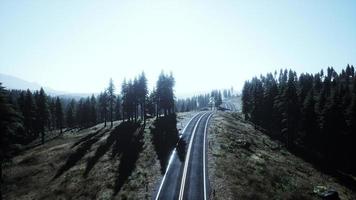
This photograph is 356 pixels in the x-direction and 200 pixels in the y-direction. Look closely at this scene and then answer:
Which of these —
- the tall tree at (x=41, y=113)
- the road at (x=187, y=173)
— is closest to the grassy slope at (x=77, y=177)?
the road at (x=187, y=173)

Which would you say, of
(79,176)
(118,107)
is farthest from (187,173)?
(118,107)

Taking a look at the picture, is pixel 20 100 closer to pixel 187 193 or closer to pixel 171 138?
pixel 171 138

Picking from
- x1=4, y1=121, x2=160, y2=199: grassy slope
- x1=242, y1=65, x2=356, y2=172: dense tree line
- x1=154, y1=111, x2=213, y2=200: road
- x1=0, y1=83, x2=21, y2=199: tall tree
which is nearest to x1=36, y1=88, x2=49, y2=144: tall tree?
x1=4, y1=121, x2=160, y2=199: grassy slope

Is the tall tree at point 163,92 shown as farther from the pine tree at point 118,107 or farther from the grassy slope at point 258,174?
the pine tree at point 118,107

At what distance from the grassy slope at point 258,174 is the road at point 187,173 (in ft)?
4.31

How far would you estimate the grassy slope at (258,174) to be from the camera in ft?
101

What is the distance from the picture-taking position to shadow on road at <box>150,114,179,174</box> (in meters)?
43.7

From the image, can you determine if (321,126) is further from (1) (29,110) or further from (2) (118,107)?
(2) (118,107)

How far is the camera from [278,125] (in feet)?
250

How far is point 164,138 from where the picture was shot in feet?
180

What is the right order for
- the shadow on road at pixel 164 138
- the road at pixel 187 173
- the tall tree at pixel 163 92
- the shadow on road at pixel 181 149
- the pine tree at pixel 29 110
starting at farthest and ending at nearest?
the tall tree at pixel 163 92 → the pine tree at pixel 29 110 → the shadow on road at pixel 164 138 → the shadow on road at pixel 181 149 → the road at pixel 187 173

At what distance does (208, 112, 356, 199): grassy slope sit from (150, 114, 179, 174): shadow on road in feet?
23.6

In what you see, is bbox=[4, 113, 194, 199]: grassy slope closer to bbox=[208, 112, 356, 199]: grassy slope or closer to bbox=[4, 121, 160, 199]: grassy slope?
bbox=[4, 121, 160, 199]: grassy slope

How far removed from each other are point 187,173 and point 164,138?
20.2m
